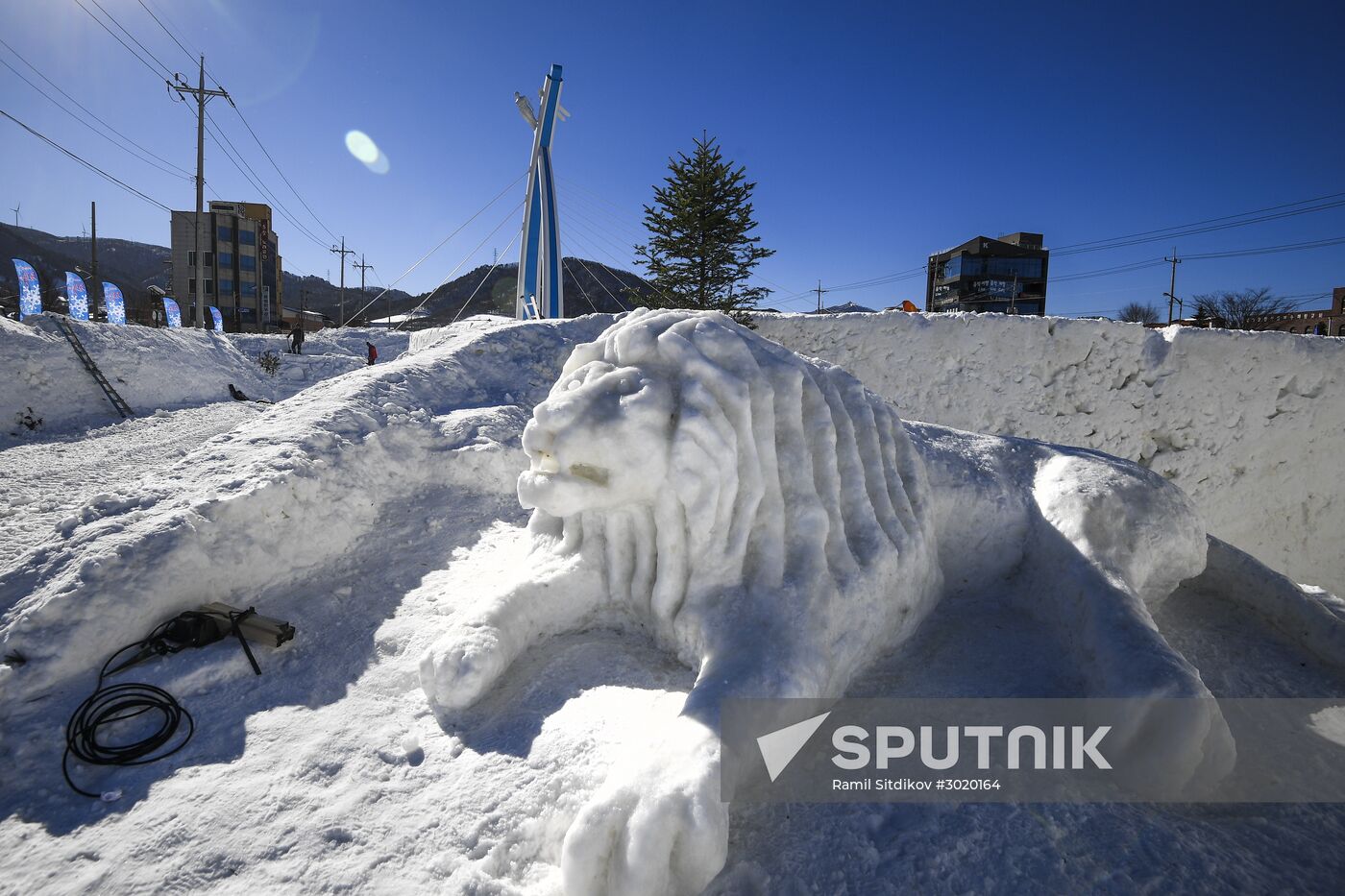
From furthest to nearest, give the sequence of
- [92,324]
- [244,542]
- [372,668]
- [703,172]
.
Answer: [703,172], [92,324], [244,542], [372,668]

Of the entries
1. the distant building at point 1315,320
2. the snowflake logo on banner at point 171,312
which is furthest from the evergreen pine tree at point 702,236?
the distant building at point 1315,320

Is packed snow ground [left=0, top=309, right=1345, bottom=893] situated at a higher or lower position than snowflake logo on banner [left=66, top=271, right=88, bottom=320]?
lower

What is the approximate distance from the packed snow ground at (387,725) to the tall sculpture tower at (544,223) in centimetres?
932

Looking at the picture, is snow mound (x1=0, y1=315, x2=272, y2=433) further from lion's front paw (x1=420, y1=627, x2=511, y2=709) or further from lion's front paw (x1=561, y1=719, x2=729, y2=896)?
lion's front paw (x1=561, y1=719, x2=729, y2=896)

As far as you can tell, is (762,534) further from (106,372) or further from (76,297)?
(76,297)

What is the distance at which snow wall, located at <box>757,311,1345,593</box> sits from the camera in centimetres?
641

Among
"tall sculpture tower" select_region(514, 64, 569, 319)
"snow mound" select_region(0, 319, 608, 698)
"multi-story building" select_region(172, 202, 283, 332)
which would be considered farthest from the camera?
"multi-story building" select_region(172, 202, 283, 332)

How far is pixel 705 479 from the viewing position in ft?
6.02

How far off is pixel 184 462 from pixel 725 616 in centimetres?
308

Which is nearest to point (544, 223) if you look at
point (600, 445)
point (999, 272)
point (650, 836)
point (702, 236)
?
point (702, 236)

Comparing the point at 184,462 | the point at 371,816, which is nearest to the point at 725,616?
the point at 371,816

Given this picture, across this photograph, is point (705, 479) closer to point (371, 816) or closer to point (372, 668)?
point (371, 816)

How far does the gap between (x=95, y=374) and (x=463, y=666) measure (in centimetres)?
894

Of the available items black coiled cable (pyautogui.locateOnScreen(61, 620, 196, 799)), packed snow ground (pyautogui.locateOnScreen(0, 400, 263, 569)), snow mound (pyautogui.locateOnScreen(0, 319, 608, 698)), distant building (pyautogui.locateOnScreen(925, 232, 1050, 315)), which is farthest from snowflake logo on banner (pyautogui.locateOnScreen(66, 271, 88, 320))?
distant building (pyautogui.locateOnScreen(925, 232, 1050, 315))
